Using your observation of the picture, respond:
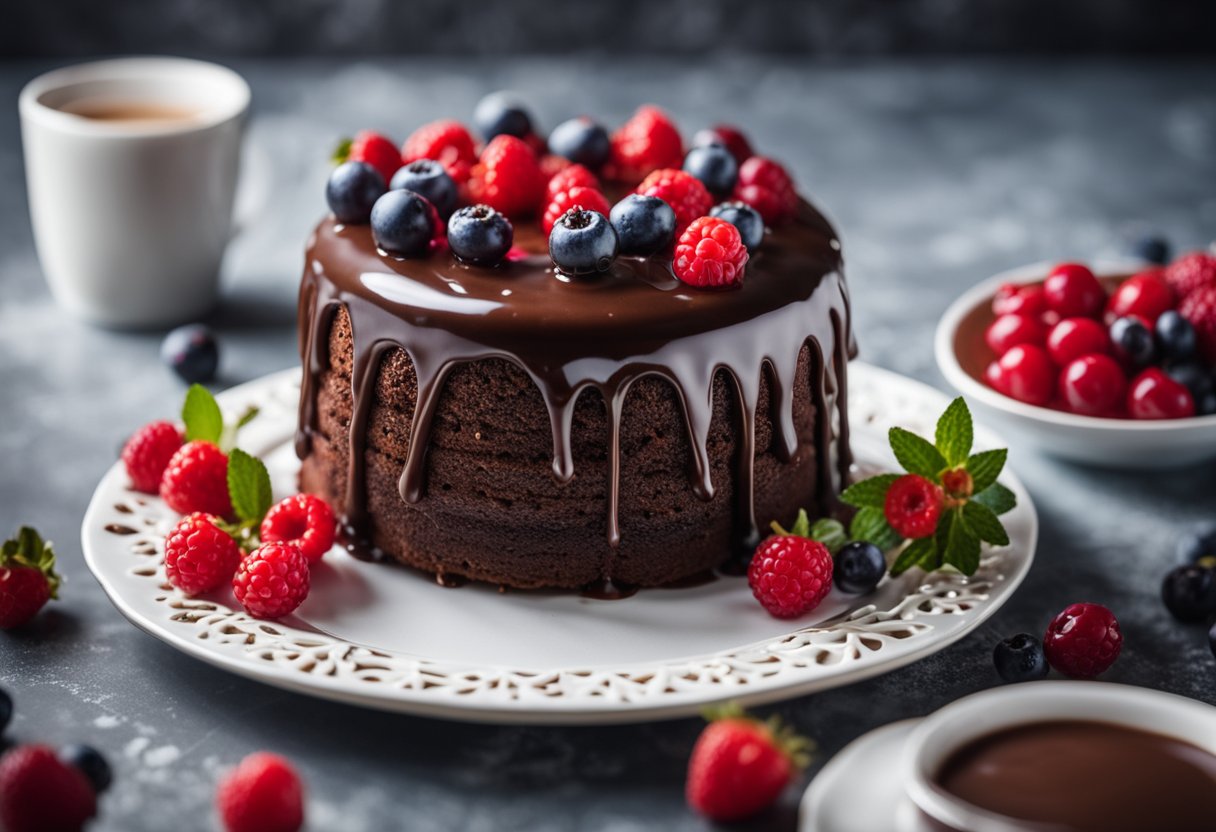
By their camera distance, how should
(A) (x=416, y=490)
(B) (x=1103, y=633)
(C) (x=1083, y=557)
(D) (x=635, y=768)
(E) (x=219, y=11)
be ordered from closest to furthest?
(D) (x=635, y=768)
(B) (x=1103, y=633)
(A) (x=416, y=490)
(C) (x=1083, y=557)
(E) (x=219, y=11)

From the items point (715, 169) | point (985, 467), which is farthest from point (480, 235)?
point (985, 467)

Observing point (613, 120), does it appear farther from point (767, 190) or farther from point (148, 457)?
point (148, 457)

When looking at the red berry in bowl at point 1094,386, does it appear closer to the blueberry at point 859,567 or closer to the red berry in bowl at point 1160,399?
the red berry in bowl at point 1160,399

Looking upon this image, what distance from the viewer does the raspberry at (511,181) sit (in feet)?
9.07

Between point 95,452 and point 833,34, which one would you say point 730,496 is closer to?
point 95,452

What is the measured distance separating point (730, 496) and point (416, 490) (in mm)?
574

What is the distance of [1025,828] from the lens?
170 cm

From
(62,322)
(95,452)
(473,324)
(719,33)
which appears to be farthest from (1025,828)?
(719,33)

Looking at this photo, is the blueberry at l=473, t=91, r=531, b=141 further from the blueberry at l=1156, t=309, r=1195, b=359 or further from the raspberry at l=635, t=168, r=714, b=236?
the blueberry at l=1156, t=309, r=1195, b=359

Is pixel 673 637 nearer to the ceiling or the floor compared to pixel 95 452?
nearer to the ceiling

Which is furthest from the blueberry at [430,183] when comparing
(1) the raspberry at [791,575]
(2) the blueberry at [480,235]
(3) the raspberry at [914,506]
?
(3) the raspberry at [914,506]

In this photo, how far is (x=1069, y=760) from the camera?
1894 mm

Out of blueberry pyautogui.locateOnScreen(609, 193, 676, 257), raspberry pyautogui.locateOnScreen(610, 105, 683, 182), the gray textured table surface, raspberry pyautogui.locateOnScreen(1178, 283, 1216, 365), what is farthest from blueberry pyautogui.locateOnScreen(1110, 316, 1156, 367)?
blueberry pyautogui.locateOnScreen(609, 193, 676, 257)

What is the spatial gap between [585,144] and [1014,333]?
1.07m
